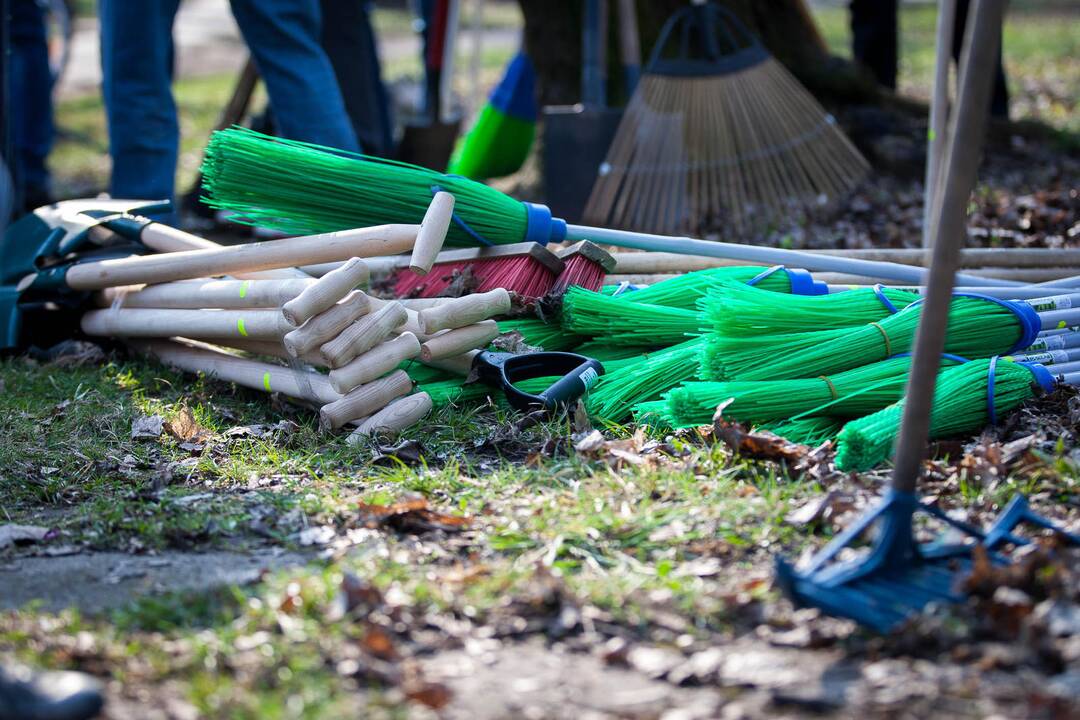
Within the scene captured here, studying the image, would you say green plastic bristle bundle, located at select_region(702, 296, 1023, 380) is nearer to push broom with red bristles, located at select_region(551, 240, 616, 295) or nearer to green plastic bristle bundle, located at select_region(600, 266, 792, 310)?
green plastic bristle bundle, located at select_region(600, 266, 792, 310)

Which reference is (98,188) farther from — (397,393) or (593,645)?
(593,645)

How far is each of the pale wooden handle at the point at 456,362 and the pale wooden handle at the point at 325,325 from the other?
0.81ft

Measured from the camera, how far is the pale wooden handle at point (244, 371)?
115 inches

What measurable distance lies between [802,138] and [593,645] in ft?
12.2

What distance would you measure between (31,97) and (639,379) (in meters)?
4.74

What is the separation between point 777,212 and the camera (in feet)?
15.9

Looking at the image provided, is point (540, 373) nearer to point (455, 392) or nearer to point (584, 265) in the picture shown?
point (455, 392)

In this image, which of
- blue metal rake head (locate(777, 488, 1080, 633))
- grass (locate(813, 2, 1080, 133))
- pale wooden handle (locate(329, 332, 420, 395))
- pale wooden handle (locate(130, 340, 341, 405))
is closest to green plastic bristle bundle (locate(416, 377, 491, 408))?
pale wooden handle (locate(329, 332, 420, 395))

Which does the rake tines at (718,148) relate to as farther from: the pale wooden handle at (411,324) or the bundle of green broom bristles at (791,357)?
the pale wooden handle at (411,324)

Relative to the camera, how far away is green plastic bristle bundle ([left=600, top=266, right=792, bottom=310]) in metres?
3.20

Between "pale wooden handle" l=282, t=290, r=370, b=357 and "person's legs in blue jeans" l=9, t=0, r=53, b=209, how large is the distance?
3.90 meters

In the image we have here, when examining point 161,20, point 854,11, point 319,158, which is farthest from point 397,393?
point 854,11

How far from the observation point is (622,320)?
10.00 ft

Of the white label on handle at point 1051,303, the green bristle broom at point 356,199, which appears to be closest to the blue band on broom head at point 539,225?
the green bristle broom at point 356,199
